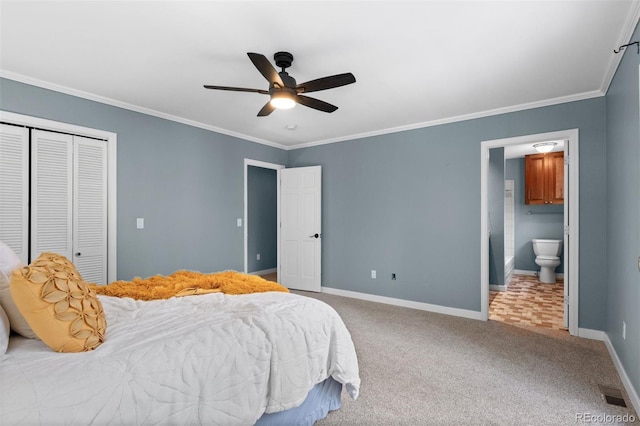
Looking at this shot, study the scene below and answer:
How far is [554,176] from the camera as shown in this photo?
621 cm

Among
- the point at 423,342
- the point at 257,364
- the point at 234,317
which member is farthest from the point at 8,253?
the point at 423,342

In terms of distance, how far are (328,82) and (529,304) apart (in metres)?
4.31

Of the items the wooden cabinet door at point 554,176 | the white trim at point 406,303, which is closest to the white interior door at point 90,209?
the white trim at point 406,303

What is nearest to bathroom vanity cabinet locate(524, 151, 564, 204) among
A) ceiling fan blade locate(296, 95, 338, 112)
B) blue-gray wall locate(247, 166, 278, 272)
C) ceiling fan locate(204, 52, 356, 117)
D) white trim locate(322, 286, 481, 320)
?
white trim locate(322, 286, 481, 320)

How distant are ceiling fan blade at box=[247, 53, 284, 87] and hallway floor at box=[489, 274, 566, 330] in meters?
3.67

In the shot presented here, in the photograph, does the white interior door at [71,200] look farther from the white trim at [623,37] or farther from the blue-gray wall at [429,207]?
the white trim at [623,37]

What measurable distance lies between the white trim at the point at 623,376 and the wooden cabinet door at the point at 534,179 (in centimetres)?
376

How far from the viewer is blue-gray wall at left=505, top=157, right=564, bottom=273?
21.6ft

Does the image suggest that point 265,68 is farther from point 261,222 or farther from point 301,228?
point 261,222

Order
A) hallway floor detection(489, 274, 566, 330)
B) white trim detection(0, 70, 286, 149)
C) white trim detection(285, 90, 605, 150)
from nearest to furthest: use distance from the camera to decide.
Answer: white trim detection(0, 70, 286, 149) < white trim detection(285, 90, 605, 150) < hallway floor detection(489, 274, 566, 330)

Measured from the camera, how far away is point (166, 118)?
405 cm

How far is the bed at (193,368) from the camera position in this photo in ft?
3.70

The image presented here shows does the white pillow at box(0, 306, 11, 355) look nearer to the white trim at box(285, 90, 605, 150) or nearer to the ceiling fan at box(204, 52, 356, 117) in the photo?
the ceiling fan at box(204, 52, 356, 117)

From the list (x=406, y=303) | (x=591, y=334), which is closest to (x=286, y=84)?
(x=406, y=303)
